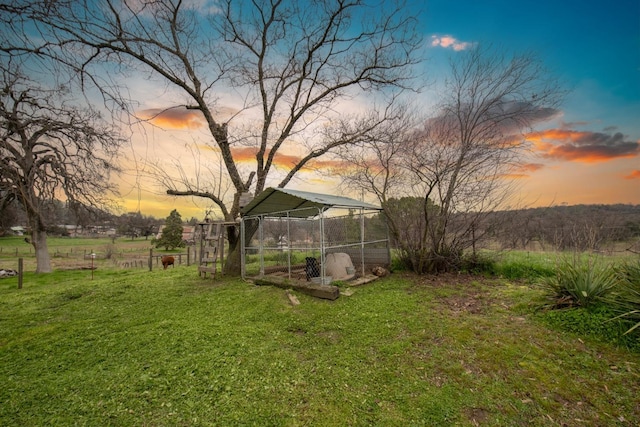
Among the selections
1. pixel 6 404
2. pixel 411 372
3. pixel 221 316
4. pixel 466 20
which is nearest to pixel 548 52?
pixel 466 20

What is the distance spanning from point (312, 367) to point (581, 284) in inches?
201

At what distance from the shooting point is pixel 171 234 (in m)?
35.6

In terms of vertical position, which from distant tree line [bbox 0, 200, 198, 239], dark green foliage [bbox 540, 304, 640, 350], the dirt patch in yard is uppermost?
distant tree line [bbox 0, 200, 198, 239]

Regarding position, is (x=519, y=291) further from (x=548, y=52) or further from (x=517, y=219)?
(x=548, y=52)

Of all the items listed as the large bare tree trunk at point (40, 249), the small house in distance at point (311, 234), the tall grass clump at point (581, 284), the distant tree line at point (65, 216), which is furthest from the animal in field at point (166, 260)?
the tall grass clump at point (581, 284)

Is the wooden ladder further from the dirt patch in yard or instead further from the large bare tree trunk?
the large bare tree trunk

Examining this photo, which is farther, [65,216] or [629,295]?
[65,216]

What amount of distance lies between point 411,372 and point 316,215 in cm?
780

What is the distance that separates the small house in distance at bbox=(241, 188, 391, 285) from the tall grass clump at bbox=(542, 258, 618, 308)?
14.7ft

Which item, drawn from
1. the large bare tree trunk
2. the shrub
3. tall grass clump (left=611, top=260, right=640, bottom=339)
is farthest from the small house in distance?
the large bare tree trunk

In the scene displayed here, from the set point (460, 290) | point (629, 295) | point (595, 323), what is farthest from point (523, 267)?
point (595, 323)

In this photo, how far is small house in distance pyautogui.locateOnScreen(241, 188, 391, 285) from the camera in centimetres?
853

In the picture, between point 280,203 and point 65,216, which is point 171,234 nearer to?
point 65,216

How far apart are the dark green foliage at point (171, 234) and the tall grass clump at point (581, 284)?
127ft
